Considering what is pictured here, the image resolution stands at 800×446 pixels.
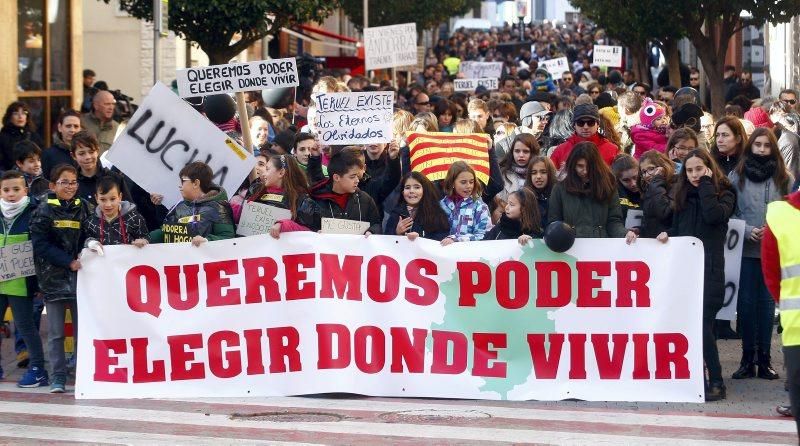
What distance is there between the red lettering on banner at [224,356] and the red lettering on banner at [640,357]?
7.96ft

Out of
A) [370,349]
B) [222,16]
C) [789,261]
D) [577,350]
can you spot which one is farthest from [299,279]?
[222,16]

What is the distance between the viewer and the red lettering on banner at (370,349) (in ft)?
31.3

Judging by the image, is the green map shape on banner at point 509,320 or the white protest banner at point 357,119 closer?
the green map shape on banner at point 509,320

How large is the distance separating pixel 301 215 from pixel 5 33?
11.1 metres

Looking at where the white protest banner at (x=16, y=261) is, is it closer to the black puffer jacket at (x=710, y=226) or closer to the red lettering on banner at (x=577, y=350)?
the red lettering on banner at (x=577, y=350)

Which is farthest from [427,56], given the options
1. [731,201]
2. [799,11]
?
[731,201]

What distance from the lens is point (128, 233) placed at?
10.0 metres

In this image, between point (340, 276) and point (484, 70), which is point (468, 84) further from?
point (340, 276)

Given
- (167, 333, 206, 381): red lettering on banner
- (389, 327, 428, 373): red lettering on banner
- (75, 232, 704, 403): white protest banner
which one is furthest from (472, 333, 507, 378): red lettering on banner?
(167, 333, 206, 381): red lettering on banner

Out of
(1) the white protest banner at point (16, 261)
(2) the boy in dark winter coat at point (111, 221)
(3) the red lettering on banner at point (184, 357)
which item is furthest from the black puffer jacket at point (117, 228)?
(3) the red lettering on banner at point (184, 357)

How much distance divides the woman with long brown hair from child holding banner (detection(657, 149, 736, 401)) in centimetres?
63

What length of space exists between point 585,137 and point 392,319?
2929 millimetres

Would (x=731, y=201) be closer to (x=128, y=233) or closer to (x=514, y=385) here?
(x=514, y=385)

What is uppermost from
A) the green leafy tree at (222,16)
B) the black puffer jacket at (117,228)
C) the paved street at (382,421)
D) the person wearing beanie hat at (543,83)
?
the green leafy tree at (222,16)
